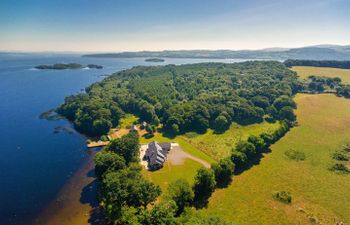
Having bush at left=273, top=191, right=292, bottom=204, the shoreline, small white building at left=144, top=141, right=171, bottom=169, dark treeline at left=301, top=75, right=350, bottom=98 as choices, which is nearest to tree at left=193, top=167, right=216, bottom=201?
bush at left=273, top=191, right=292, bottom=204

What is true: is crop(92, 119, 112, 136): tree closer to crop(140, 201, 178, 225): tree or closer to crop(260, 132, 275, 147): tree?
crop(140, 201, 178, 225): tree

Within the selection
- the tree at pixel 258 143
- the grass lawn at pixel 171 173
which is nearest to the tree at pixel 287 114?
the tree at pixel 258 143

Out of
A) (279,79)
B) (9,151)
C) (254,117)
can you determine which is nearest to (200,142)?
(254,117)

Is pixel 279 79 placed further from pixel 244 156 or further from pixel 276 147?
pixel 244 156

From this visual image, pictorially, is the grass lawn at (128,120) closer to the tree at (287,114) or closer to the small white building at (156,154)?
the small white building at (156,154)

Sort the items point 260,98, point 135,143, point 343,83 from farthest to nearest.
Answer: point 343,83, point 260,98, point 135,143

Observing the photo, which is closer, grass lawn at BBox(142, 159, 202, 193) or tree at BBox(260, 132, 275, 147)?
grass lawn at BBox(142, 159, 202, 193)
